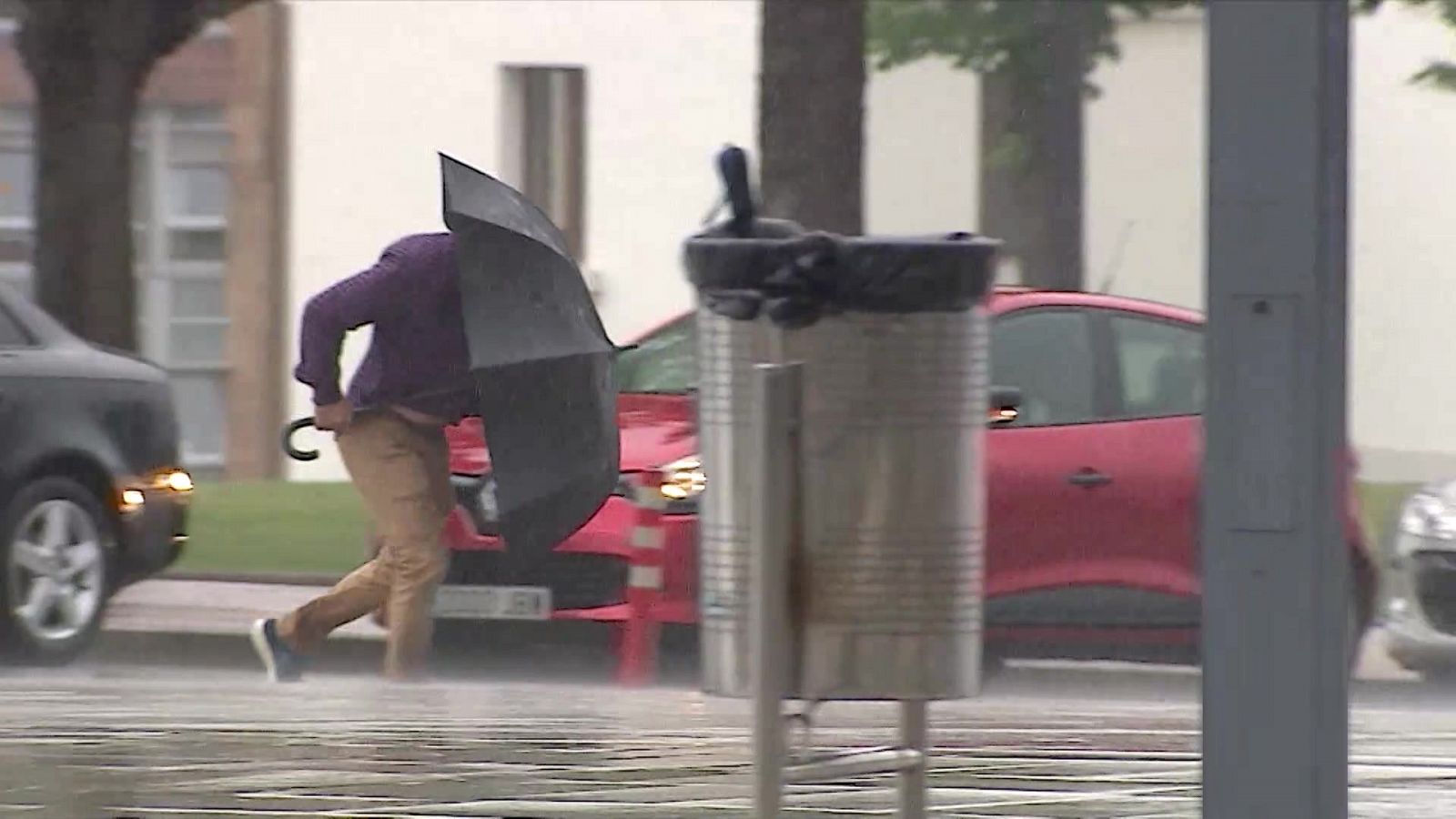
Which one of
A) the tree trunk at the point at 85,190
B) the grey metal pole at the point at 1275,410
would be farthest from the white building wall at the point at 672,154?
→ the grey metal pole at the point at 1275,410

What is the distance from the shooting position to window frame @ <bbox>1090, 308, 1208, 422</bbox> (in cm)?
1118

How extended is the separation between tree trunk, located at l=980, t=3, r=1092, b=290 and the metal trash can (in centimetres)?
1485

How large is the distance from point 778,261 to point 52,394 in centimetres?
710

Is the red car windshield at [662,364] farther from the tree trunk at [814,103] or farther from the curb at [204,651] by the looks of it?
the tree trunk at [814,103]

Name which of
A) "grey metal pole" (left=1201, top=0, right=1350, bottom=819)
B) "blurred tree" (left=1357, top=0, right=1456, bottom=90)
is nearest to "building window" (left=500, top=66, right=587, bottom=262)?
"blurred tree" (left=1357, top=0, right=1456, bottom=90)

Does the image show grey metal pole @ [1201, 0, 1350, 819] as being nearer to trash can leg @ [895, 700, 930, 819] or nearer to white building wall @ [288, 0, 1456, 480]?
trash can leg @ [895, 700, 930, 819]

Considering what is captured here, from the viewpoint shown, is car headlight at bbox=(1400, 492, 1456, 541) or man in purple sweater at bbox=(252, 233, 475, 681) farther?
car headlight at bbox=(1400, 492, 1456, 541)

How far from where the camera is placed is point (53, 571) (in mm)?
11781

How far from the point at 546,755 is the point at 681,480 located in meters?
3.04

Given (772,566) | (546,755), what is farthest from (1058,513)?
(772,566)

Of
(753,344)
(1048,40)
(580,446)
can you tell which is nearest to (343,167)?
(1048,40)

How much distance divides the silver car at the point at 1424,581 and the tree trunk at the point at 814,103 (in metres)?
3.52

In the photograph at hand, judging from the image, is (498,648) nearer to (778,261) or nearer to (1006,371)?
(1006,371)

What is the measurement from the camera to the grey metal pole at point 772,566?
5059 mm
